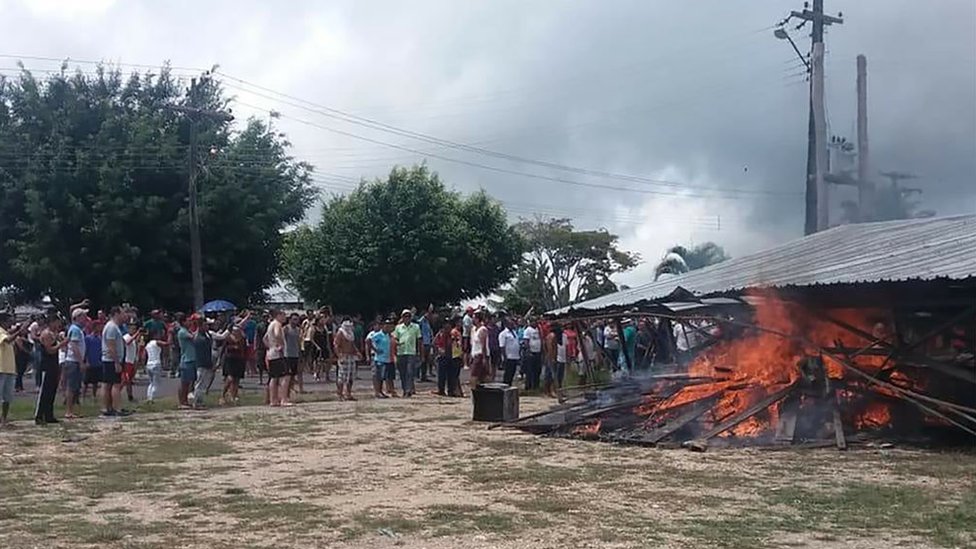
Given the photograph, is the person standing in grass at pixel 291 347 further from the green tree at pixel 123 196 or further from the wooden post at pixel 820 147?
the green tree at pixel 123 196

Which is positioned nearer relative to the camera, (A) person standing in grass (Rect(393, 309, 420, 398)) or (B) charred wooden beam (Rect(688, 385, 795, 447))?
(B) charred wooden beam (Rect(688, 385, 795, 447))

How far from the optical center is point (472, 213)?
40375 millimetres

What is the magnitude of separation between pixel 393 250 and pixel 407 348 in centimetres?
1644

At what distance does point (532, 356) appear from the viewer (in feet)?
76.6

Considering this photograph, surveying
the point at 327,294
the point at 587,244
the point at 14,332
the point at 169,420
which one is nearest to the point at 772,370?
the point at 169,420

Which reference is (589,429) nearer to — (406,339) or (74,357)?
(406,339)

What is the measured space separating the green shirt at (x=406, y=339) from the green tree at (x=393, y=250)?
1605 cm

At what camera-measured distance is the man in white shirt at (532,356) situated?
23156mm

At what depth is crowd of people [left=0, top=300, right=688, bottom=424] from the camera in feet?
53.7

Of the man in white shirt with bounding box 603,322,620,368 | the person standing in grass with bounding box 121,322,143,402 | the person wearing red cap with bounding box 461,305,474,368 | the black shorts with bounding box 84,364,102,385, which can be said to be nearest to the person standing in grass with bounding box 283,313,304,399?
the person standing in grass with bounding box 121,322,143,402

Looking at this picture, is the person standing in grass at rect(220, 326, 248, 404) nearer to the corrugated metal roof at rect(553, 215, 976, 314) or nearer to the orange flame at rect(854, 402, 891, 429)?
the corrugated metal roof at rect(553, 215, 976, 314)

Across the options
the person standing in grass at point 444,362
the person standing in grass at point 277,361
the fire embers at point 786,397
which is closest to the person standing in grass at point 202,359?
the person standing in grass at point 277,361

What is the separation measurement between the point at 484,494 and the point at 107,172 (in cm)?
2848

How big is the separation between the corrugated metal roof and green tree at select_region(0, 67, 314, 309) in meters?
20.6
